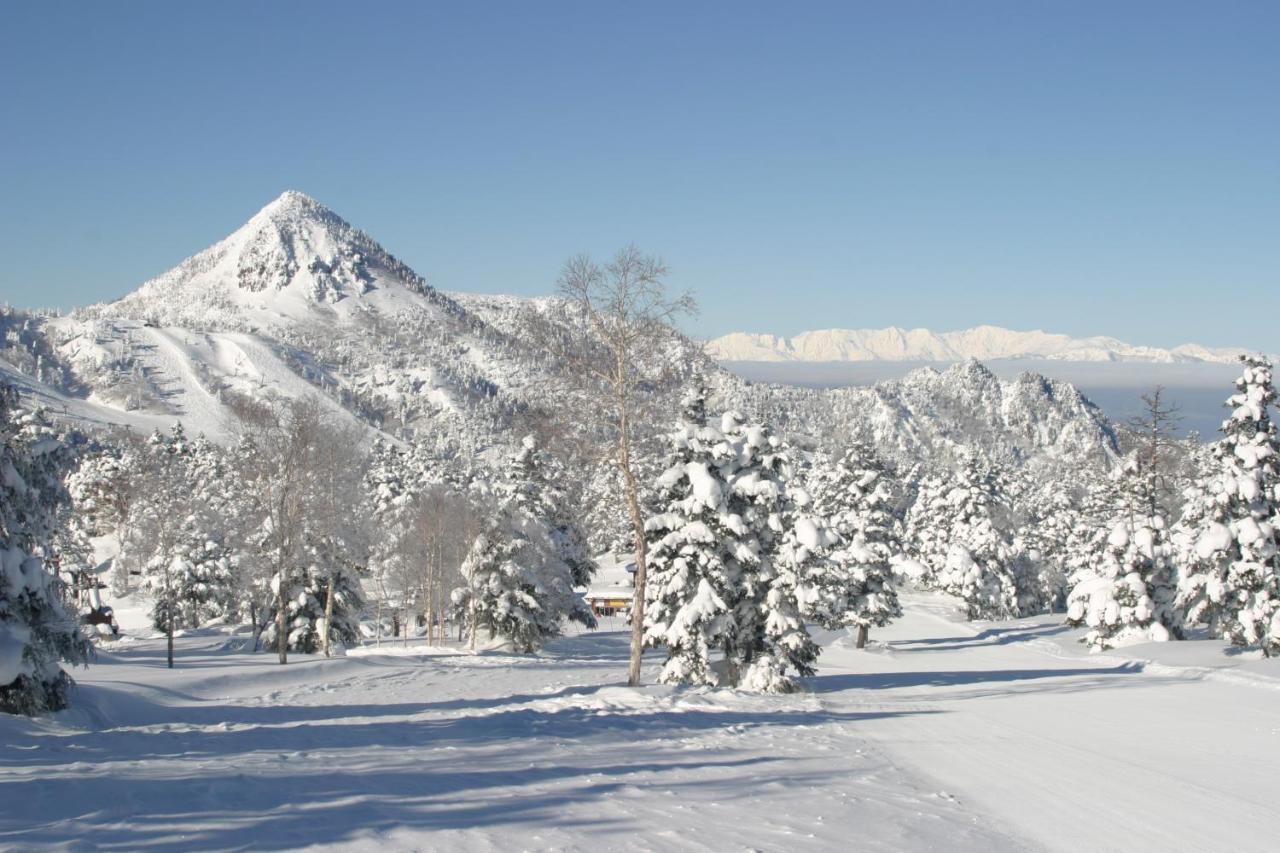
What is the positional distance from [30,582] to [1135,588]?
1674 inches

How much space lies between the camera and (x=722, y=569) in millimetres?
23781

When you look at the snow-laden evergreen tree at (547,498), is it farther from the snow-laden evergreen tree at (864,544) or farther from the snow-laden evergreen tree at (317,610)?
the snow-laden evergreen tree at (864,544)

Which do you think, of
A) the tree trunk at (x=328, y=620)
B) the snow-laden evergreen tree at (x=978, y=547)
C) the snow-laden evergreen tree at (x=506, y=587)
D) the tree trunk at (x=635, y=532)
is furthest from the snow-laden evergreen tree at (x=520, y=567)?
the snow-laden evergreen tree at (x=978, y=547)

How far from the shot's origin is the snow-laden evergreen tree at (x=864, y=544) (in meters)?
48.0

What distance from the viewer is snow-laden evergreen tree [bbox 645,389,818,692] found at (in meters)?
23.6

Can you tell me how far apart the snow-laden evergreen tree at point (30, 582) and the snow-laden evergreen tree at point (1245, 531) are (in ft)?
118

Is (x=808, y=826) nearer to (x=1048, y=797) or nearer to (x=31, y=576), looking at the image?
(x=1048, y=797)

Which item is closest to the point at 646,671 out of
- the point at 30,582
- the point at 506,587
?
the point at 506,587

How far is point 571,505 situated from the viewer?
47562 mm

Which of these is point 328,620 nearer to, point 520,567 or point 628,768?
point 520,567

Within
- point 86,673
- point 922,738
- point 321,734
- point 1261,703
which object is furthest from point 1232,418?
point 86,673

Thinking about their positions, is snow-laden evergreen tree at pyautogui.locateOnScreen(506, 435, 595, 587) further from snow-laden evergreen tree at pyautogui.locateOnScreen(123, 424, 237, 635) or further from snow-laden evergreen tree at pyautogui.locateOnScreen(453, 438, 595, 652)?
snow-laden evergreen tree at pyautogui.locateOnScreen(123, 424, 237, 635)

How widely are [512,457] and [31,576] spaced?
1161 inches

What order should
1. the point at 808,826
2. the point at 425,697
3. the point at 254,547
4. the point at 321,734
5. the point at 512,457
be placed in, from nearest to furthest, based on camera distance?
the point at 808,826 < the point at 321,734 < the point at 425,697 < the point at 254,547 < the point at 512,457
